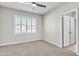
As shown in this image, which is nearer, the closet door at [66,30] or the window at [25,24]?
the closet door at [66,30]

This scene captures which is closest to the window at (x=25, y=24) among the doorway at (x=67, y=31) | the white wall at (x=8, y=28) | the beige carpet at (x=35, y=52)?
the white wall at (x=8, y=28)

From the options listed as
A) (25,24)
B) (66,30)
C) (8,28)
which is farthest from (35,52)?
(25,24)

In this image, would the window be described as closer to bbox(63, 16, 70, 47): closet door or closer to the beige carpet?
the beige carpet

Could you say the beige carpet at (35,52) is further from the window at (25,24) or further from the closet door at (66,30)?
the window at (25,24)

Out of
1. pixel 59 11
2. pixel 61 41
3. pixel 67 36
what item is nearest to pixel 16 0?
pixel 59 11

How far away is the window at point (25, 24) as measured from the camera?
202 inches

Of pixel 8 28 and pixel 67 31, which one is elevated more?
pixel 8 28

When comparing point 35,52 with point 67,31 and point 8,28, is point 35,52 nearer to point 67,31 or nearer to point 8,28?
point 67,31

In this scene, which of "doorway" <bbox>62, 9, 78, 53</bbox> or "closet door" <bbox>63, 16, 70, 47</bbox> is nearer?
"doorway" <bbox>62, 9, 78, 53</bbox>

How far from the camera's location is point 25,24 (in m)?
5.55

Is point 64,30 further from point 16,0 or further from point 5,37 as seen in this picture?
point 5,37

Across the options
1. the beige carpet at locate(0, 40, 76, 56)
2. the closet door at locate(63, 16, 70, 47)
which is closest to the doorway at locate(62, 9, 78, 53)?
the closet door at locate(63, 16, 70, 47)

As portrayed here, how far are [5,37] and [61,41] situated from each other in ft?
11.5

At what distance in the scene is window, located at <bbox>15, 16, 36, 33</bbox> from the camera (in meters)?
5.14
